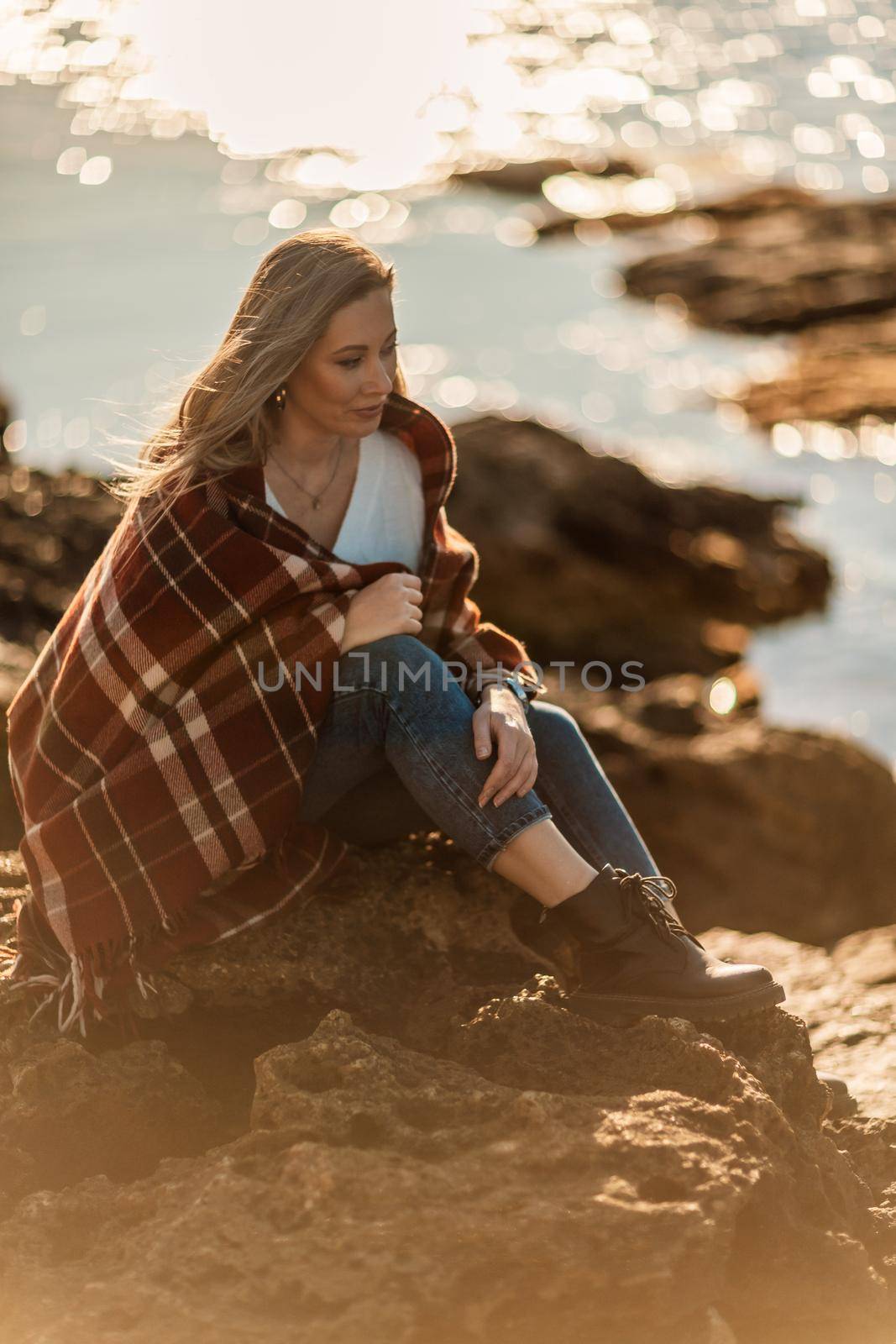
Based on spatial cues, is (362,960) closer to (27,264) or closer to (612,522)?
(612,522)

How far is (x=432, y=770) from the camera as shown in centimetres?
333

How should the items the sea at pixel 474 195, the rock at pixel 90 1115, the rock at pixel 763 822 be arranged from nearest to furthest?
1. the rock at pixel 90 1115
2. the rock at pixel 763 822
3. the sea at pixel 474 195

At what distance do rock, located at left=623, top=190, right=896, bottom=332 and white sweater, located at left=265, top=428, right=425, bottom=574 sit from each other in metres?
15.9

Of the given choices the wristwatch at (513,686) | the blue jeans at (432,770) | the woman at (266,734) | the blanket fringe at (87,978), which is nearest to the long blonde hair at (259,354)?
the woman at (266,734)

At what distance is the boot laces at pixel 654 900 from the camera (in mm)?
3324

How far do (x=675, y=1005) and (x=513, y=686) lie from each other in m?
0.89

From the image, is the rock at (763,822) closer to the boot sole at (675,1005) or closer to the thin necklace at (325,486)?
the thin necklace at (325,486)

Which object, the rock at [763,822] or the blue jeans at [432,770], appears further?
the rock at [763,822]

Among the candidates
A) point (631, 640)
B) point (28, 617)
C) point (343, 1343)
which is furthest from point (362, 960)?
point (631, 640)

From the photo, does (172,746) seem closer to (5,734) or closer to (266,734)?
(266,734)

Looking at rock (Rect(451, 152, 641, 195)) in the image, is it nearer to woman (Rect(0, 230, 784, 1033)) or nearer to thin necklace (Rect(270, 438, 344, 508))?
thin necklace (Rect(270, 438, 344, 508))

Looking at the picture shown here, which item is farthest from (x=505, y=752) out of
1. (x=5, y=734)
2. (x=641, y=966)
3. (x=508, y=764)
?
(x=5, y=734)

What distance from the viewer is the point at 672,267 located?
2131 cm

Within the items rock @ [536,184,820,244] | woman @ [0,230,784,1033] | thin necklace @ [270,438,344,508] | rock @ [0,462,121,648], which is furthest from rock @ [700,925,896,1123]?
rock @ [536,184,820,244]
